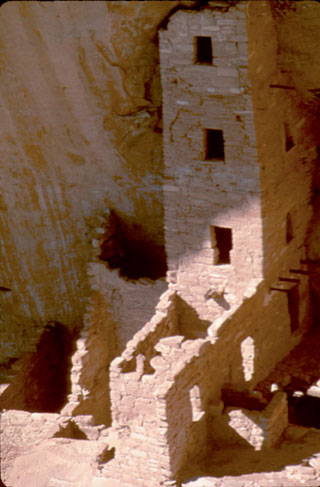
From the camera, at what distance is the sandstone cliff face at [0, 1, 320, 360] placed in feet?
66.2

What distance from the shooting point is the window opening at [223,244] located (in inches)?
866

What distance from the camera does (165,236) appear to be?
2194cm

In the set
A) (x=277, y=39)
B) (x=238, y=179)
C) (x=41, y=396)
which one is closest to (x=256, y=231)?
(x=238, y=179)

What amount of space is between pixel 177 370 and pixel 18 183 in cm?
578

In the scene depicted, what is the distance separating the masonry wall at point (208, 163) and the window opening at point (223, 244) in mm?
386

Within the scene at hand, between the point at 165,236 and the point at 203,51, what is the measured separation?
3.36m

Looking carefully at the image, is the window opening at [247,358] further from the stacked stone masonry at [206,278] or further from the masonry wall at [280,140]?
the masonry wall at [280,140]

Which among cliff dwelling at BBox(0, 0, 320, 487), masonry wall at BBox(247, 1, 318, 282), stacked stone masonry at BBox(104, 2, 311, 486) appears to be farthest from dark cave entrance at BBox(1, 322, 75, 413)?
masonry wall at BBox(247, 1, 318, 282)

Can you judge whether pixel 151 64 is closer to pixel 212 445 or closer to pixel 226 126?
pixel 226 126

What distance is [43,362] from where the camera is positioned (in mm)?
24594

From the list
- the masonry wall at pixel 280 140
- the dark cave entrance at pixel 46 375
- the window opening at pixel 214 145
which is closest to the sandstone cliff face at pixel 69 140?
the dark cave entrance at pixel 46 375

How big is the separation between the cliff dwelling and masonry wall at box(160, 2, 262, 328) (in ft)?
0.08

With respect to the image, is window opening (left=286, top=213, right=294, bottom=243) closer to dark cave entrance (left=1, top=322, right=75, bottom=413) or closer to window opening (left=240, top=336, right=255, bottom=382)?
window opening (left=240, top=336, right=255, bottom=382)

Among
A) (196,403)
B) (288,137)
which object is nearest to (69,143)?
(288,137)
